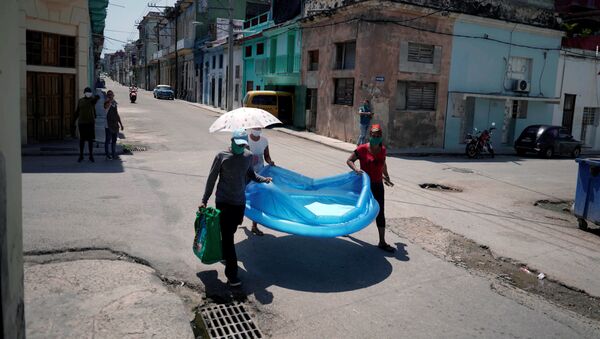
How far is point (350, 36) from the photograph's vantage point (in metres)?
21.9

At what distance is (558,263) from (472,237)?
1.37 m

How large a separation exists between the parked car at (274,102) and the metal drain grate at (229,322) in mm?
22348

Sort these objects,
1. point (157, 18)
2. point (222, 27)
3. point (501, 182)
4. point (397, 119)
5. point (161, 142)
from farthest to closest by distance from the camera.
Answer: point (157, 18)
point (222, 27)
point (397, 119)
point (161, 142)
point (501, 182)

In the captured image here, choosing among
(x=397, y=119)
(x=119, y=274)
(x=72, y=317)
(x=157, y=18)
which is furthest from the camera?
(x=157, y=18)

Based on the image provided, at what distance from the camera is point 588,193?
28.7ft

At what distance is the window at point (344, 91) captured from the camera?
22.3 m

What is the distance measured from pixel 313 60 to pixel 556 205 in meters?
17.3

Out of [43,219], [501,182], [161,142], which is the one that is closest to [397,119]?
[501,182]

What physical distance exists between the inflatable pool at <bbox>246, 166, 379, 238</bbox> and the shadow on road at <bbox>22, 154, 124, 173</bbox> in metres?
6.40

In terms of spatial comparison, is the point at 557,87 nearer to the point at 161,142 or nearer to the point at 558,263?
the point at 161,142

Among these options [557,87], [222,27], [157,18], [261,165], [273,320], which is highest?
[157,18]

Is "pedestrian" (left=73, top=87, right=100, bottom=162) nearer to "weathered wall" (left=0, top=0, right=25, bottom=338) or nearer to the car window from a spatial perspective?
"weathered wall" (left=0, top=0, right=25, bottom=338)

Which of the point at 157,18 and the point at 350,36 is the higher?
the point at 157,18

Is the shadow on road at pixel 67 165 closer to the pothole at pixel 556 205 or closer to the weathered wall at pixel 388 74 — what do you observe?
the pothole at pixel 556 205
